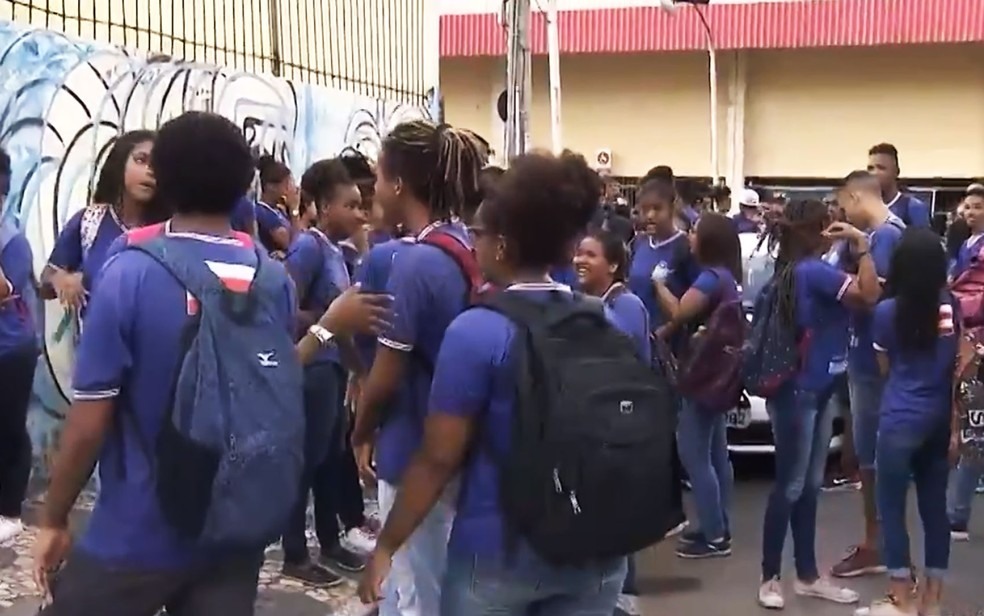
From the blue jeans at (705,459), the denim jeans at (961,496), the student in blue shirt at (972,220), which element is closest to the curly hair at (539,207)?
the blue jeans at (705,459)

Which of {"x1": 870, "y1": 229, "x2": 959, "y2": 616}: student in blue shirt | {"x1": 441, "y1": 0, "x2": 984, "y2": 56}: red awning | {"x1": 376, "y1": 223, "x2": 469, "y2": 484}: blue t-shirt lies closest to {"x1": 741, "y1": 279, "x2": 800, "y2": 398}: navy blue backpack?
{"x1": 870, "y1": 229, "x2": 959, "y2": 616}: student in blue shirt

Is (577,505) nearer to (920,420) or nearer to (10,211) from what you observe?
(920,420)

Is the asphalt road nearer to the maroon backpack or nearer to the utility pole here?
the maroon backpack

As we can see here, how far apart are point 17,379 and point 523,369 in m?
4.01

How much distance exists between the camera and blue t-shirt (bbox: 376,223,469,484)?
13.0 feet

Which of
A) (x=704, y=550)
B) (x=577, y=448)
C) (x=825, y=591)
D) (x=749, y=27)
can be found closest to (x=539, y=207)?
(x=577, y=448)

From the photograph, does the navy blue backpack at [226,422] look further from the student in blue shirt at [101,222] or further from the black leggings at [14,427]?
the black leggings at [14,427]

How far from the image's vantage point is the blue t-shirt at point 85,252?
611 cm

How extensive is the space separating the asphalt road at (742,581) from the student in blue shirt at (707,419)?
14 cm

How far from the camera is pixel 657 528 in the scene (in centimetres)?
325

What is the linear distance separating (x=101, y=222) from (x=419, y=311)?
2.66 meters

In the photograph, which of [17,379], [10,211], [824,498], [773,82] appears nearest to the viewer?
[17,379]

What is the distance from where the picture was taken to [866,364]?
7.15 metres

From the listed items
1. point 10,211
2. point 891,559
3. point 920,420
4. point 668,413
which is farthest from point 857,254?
point 10,211
